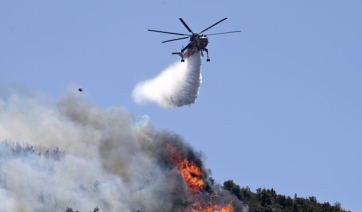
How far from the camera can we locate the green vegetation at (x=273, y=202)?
16525cm

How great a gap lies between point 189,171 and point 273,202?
26.6m

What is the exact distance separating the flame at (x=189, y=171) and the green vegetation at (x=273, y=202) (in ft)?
58.1

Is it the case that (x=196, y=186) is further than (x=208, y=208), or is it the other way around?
(x=196, y=186)

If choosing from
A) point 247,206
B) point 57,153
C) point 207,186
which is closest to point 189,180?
point 207,186

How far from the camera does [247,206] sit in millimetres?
157250

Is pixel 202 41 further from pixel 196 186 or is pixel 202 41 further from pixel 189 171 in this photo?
pixel 196 186

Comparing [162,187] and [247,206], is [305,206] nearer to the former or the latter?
[247,206]

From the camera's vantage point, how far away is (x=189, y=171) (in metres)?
150

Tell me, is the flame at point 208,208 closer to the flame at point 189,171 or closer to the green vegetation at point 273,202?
the flame at point 189,171

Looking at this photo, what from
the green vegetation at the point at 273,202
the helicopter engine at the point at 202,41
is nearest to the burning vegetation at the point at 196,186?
the green vegetation at the point at 273,202

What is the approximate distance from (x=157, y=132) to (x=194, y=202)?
18.2 m

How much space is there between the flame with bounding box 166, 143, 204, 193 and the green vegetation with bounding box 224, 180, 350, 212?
1770cm

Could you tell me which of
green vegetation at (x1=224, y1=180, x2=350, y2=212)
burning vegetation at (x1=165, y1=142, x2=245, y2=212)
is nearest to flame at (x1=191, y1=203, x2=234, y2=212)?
burning vegetation at (x1=165, y1=142, x2=245, y2=212)

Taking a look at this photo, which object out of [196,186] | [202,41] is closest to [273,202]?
[196,186]
